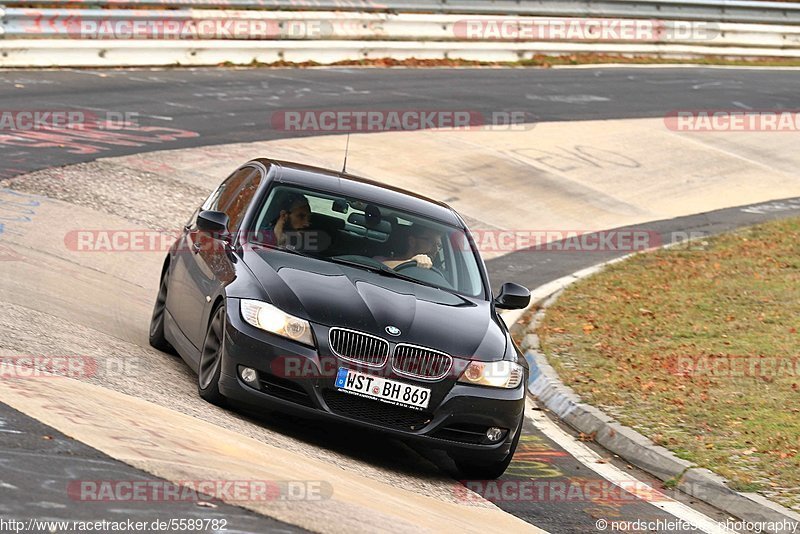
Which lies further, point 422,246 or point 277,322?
point 422,246

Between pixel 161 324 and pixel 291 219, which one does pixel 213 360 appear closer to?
pixel 291 219

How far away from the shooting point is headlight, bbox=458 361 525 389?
8.05m

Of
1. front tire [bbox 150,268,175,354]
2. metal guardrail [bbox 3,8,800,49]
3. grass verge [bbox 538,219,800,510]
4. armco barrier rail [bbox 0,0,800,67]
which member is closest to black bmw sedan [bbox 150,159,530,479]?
front tire [bbox 150,268,175,354]

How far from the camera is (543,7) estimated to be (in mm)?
31781

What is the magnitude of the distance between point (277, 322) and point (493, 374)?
135 centimetres

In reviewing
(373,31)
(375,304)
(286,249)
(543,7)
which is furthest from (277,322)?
(543,7)

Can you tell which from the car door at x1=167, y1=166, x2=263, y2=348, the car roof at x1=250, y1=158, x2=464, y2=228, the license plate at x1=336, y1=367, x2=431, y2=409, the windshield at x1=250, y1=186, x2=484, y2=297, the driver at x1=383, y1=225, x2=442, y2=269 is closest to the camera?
the license plate at x1=336, y1=367, x2=431, y2=409

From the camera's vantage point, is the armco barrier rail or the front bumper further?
the armco barrier rail

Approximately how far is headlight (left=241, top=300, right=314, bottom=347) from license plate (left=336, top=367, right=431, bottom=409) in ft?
0.90

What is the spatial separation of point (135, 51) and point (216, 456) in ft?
59.9

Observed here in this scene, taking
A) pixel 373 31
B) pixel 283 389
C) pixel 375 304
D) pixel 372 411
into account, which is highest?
pixel 375 304

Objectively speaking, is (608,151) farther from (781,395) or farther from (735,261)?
(781,395)

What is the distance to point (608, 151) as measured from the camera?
2297 centimetres

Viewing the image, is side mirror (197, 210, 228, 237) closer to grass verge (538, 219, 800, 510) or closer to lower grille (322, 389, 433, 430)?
lower grille (322, 389, 433, 430)
